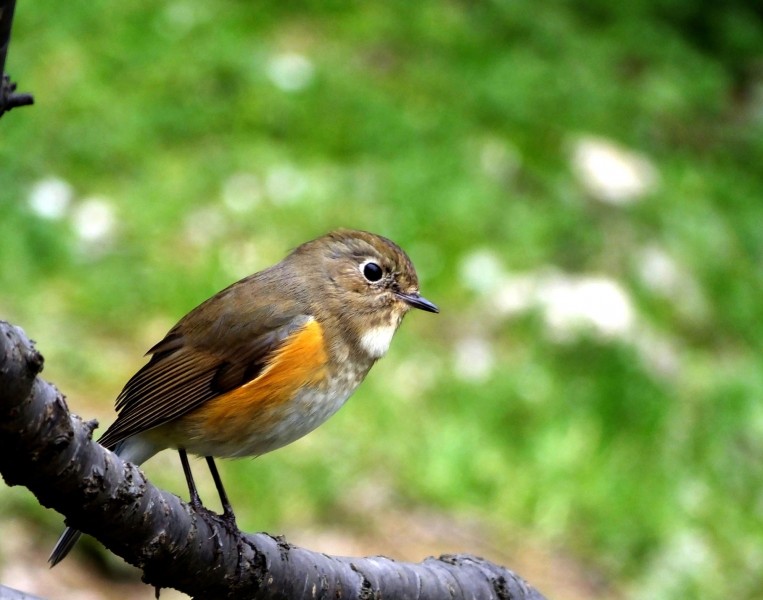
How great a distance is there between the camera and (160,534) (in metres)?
2.48

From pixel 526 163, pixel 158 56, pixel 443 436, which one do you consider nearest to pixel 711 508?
pixel 443 436

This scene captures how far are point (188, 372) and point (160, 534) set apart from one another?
1368 mm

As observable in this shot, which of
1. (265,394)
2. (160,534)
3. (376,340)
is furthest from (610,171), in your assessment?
(160,534)

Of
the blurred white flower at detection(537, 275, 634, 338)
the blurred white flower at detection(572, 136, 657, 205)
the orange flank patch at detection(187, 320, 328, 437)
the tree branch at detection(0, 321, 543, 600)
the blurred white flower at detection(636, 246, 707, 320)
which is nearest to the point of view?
the tree branch at detection(0, 321, 543, 600)

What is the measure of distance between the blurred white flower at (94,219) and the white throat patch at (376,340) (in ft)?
13.4

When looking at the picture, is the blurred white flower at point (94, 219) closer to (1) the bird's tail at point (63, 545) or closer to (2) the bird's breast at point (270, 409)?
(2) the bird's breast at point (270, 409)

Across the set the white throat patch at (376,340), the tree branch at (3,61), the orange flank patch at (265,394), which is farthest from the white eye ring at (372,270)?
the tree branch at (3,61)

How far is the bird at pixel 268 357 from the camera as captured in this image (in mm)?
3658

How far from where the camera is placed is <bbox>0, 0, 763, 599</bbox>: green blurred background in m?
6.74

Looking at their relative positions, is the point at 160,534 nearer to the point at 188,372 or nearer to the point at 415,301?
the point at 188,372

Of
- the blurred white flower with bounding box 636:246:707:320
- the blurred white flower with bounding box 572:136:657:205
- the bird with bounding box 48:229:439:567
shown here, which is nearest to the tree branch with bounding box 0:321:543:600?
the bird with bounding box 48:229:439:567

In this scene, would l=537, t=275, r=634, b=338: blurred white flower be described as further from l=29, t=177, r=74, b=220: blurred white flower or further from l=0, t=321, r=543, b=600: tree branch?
l=0, t=321, r=543, b=600: tree branch

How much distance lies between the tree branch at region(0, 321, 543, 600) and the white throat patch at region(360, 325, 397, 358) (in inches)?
37.1

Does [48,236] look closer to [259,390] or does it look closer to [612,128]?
[259,390]
